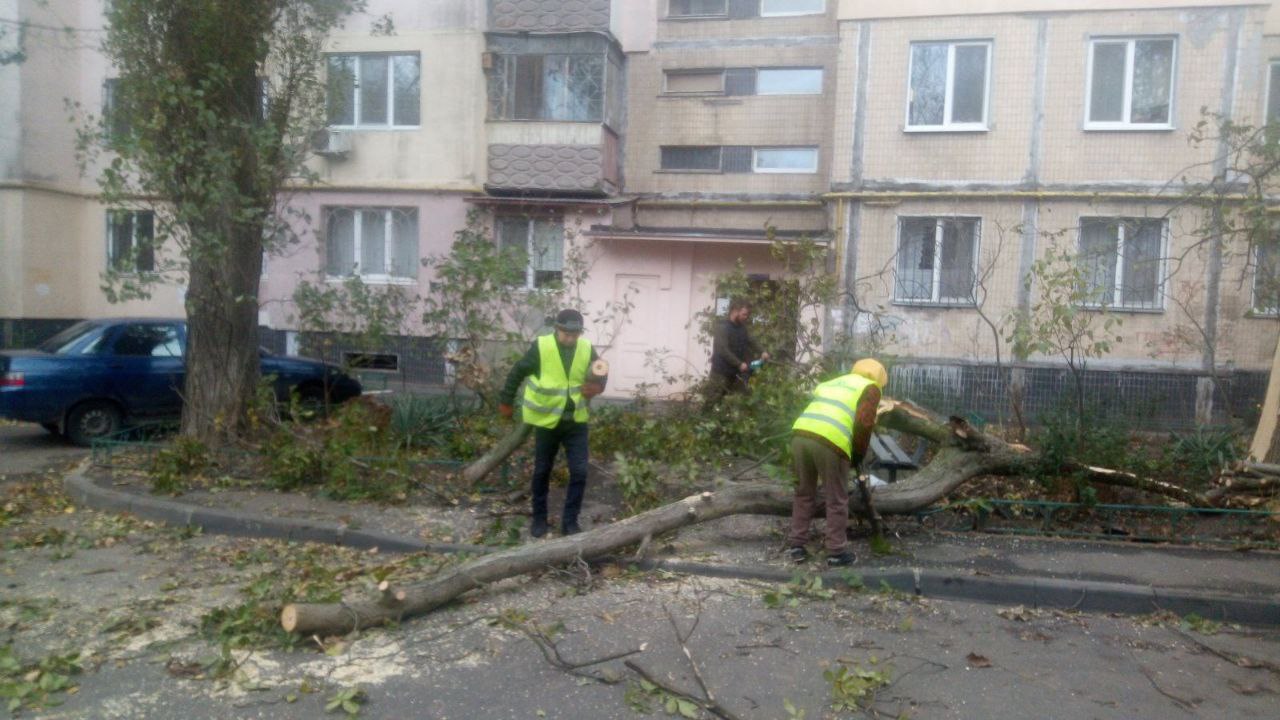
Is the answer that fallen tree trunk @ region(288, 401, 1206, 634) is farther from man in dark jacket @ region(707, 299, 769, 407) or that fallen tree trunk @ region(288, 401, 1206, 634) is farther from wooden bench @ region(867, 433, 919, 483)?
man in dark jacket @ region(707, 299, 769, 407)

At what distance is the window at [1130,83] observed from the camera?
14.3 m

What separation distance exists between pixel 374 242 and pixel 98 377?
676cm

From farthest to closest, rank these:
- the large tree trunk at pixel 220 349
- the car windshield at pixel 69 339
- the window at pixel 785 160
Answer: the window at pixel 785 160
the car windshield at pixel 69 339
the large tree trunk at pixel 220 349

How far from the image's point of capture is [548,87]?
53.8 ft

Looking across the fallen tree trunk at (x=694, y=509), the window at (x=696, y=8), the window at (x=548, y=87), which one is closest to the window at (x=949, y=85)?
the window at (x=696, y=8)

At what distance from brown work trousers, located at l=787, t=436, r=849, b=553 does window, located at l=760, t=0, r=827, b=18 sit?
1152cm

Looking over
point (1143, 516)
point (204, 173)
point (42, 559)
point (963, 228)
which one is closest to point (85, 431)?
point (204, 173)

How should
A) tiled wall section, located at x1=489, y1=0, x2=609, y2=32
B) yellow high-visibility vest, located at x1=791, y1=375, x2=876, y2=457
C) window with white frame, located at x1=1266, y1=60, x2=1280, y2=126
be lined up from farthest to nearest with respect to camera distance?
tiled wall section, located at x1=489, y1=0, x2=609, y2=32 → window with white frame, located at x1=1266, y1=60, x2=1280, y2=126 → yellow high-visibility vest, located at x1=791, y1=375, x2=876, y2=457

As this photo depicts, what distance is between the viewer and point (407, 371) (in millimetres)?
16516

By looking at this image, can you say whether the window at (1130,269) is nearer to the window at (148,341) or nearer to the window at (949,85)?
the window at (949,85)

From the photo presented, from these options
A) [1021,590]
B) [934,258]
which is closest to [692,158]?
[934,258]

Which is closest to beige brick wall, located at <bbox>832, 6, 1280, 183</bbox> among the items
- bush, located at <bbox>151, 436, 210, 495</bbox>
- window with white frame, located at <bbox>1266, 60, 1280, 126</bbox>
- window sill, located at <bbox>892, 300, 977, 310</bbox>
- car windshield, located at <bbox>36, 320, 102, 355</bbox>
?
window with white frame, located at <bbox>1266, 60, 1280, 126</bbox>

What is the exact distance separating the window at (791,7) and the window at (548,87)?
113 inches

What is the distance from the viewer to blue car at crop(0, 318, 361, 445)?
10.8m
